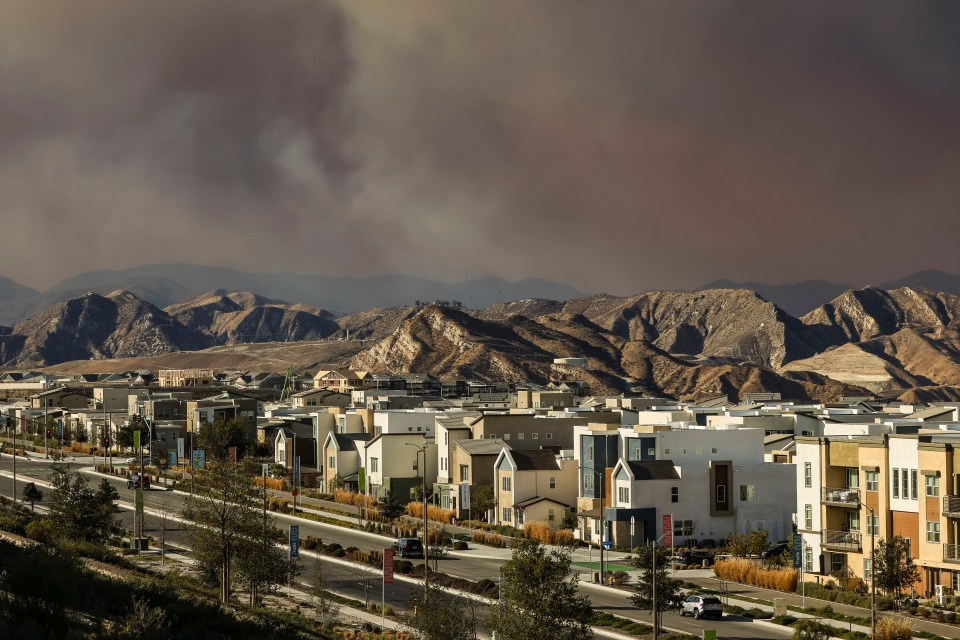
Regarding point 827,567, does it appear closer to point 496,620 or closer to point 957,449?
point 957,449

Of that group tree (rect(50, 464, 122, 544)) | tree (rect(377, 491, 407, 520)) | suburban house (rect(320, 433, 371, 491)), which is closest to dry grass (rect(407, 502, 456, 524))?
tree (rect(377, 491, 407, 520))

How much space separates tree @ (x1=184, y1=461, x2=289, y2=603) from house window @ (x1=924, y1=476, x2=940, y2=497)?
29.5 m

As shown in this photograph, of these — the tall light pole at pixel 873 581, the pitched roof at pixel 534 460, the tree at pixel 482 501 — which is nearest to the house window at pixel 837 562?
the tall light pole at pixel 873 581

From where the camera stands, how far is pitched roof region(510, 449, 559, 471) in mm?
93738

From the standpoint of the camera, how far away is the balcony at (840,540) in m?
66.0

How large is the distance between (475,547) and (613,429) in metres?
14.2

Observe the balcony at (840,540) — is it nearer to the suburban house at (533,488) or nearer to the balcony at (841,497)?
the balcony at (841,497)

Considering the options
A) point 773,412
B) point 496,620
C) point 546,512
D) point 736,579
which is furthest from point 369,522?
point 496,620

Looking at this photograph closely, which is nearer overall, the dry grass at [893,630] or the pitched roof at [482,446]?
the dry grass at [893,630]

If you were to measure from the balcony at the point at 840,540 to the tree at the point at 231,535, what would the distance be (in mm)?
26095

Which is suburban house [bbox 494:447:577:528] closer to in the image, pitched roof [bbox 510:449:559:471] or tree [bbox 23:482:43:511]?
pitched roof [bbox 510:449:559:471]

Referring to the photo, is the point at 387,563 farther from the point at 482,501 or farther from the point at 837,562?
the point at 482,501

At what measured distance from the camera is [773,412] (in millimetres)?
118500

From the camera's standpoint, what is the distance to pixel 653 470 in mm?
83938
